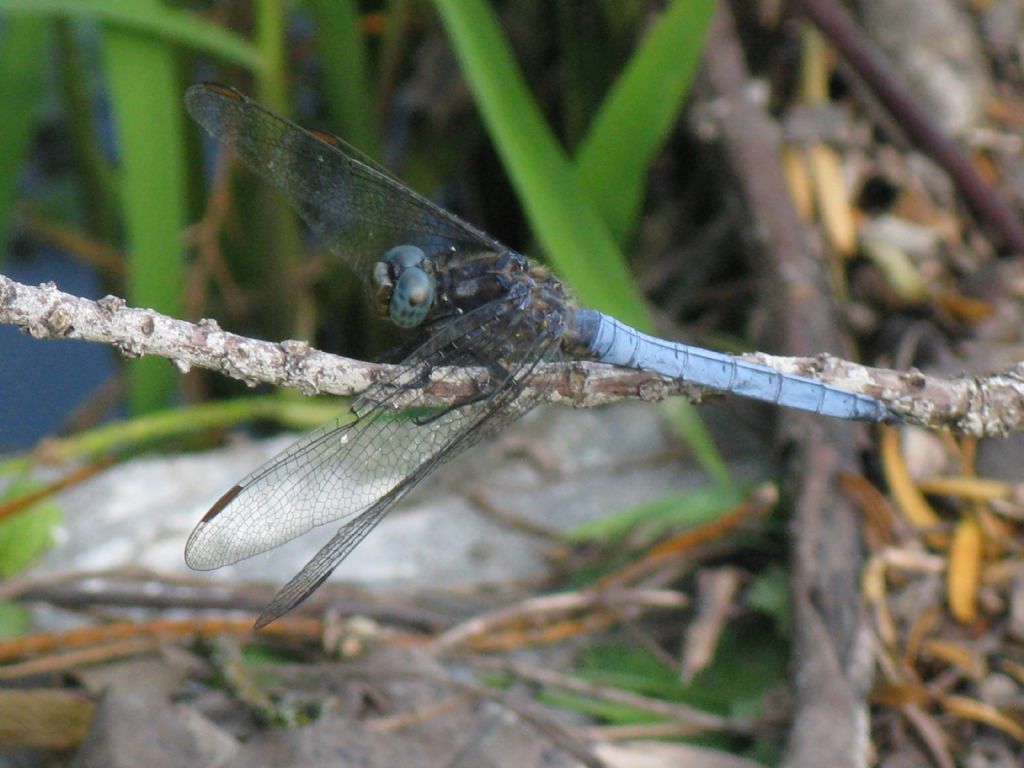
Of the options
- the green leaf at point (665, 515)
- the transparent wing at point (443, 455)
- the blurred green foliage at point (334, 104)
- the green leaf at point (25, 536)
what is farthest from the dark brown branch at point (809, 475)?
the green leaf at point (25, 536)

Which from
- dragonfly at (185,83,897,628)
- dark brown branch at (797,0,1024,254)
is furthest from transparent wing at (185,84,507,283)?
dark brown branch at (797,0,1024,254)

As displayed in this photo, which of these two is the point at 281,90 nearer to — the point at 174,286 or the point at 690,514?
the point at 174,286

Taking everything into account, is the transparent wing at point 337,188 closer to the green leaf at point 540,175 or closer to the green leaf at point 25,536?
the green leaf at point 540,175

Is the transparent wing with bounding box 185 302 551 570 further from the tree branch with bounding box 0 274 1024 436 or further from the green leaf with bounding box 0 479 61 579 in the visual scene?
the green leaf with bounding box 0 479 61 579

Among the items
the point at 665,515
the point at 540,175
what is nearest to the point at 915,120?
the point at 540,175

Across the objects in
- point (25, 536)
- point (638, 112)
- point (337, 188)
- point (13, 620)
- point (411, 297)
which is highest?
point (638, 112)

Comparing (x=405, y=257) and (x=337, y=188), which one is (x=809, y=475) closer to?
(x=405, y=257)
